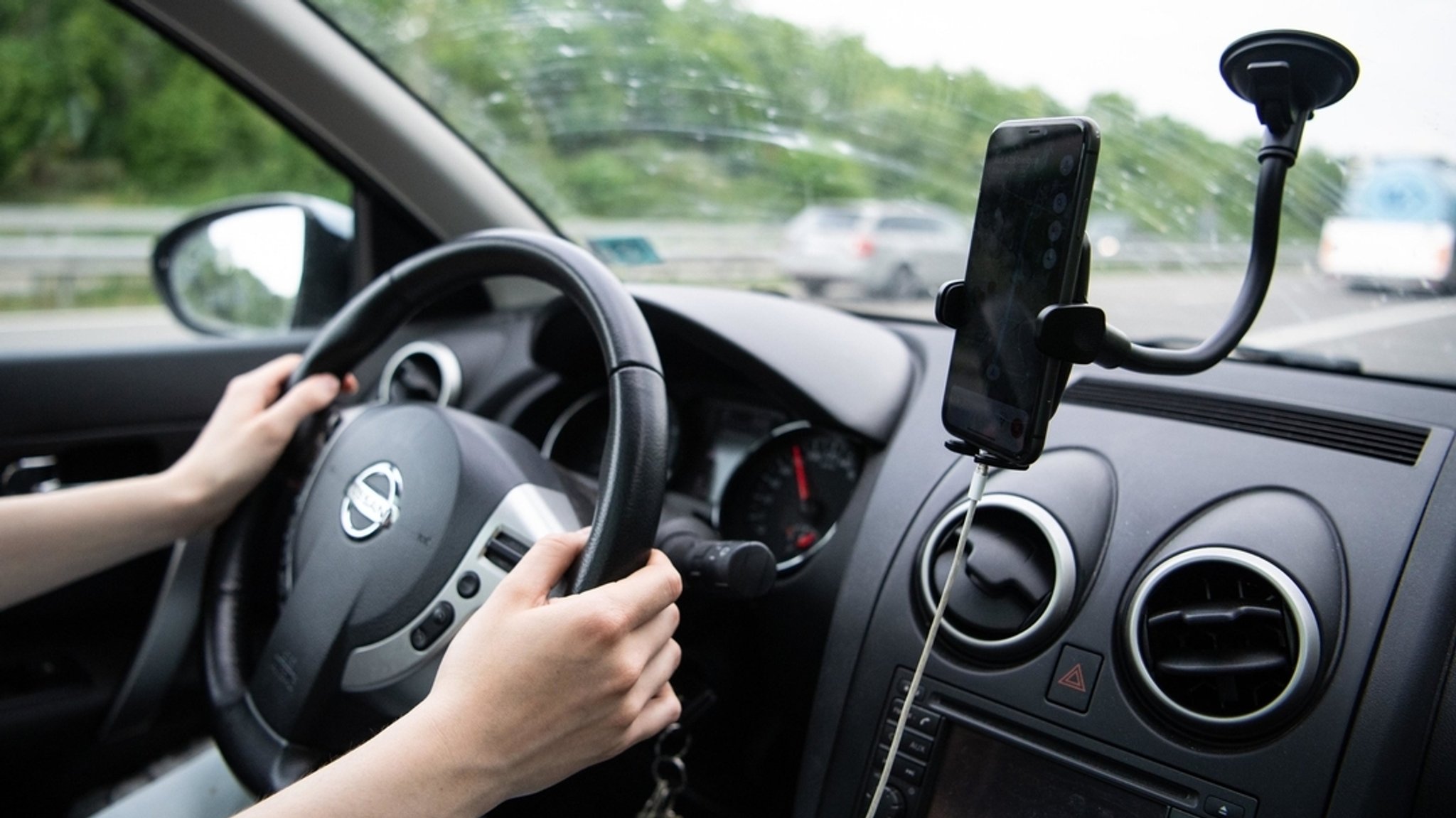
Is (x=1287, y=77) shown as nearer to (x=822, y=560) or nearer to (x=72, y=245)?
(x=822, y=560)

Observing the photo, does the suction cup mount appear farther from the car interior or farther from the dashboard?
the dashboard

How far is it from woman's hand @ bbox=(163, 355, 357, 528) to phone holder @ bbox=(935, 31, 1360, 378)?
3.11 feet

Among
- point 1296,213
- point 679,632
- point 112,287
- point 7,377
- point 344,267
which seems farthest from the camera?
point 112,287

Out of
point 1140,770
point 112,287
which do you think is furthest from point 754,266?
point 112,287

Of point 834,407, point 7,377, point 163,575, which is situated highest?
point 834,407

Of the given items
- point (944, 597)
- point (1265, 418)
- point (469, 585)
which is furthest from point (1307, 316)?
point (469, 585)

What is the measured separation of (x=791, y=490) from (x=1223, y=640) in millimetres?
739

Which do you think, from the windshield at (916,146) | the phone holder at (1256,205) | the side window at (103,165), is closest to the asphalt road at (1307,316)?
the windshield at (916,146)

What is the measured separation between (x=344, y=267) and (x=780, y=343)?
1278mm

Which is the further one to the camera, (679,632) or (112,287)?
(112,287)

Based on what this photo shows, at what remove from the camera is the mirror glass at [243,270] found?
251cm

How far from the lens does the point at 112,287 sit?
5910mm

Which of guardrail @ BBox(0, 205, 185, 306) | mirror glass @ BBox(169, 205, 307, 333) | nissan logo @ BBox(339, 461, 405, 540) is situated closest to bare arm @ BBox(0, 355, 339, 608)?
nissan logo @ BBox(339, 461, 405, 540)

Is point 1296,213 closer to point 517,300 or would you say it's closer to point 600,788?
point 600,788
